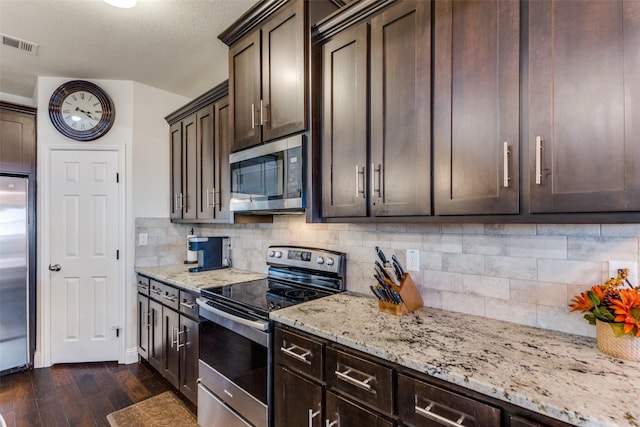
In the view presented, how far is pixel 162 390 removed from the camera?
8.55 ft

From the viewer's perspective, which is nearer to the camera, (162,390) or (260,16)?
(260,16)

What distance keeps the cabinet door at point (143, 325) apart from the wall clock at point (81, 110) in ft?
5.38

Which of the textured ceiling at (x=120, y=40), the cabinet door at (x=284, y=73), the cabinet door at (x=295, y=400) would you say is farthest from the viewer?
the textured ceiling at (x=120, y=40)

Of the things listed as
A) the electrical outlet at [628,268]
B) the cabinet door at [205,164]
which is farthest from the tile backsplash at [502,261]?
the cabinet door at [205,164]

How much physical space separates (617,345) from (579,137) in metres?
0.69

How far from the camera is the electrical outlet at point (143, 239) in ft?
10.4

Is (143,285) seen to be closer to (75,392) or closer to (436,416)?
(75,392)

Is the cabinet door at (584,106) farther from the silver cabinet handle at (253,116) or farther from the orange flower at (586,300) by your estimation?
the silver cabinet handle at (253,116)

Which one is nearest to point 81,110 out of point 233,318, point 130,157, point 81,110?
point 81,110

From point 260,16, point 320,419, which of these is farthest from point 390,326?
point 260,16

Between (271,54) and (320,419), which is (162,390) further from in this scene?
(271,54)

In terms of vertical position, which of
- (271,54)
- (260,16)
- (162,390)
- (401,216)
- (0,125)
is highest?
(260,16)

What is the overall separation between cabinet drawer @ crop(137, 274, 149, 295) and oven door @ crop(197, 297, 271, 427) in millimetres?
1107

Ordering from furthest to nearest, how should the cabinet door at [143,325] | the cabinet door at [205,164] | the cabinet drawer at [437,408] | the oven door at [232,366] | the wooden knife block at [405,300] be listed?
1. the cabinet door at [143,325]
2. the cabinet door at [205,164]
3. the oven door at [232,366]
4. the wooden knife block at [405,300]
5. the cabinet drawer at [437,408]
